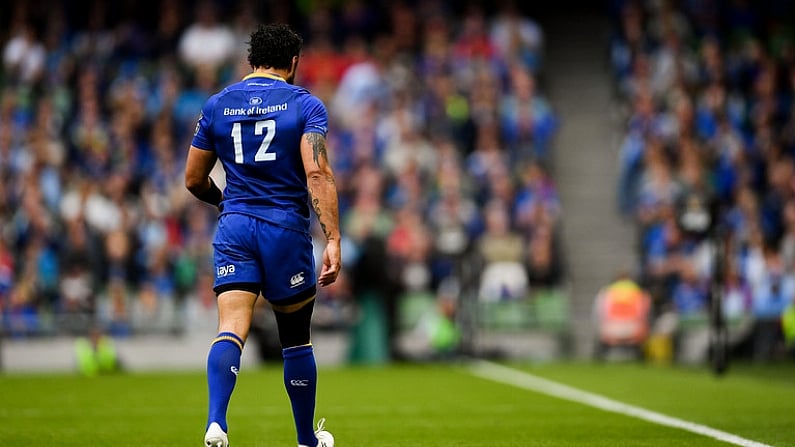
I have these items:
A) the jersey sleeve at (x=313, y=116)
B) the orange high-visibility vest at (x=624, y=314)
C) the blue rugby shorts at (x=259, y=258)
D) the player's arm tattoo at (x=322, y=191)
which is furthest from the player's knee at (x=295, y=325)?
the orange high-visibility vest at (x=624, y=314)

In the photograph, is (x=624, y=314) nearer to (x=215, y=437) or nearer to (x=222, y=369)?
(x=222, y=369)

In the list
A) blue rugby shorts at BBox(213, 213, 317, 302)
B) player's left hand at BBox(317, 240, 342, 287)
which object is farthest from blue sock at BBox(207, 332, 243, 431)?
player's left hand at BBox(317, 240, 342, 287)

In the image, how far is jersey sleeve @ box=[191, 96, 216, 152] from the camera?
698cm

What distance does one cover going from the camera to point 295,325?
23.0ft

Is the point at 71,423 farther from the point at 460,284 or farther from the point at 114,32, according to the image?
the point at 114,32

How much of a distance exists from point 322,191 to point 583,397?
6.11 m

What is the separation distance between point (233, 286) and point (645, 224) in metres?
15.0

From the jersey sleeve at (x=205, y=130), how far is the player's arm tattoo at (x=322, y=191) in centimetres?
53

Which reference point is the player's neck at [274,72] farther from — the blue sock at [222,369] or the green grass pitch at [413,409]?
the green grass pitch at [413,409]

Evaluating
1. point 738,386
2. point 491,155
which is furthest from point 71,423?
point 491,155

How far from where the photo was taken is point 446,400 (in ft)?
39.5

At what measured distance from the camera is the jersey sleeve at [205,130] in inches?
275

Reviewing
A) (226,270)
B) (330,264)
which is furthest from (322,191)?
(226,270)

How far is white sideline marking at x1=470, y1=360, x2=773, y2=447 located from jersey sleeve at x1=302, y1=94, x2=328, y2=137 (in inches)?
123
